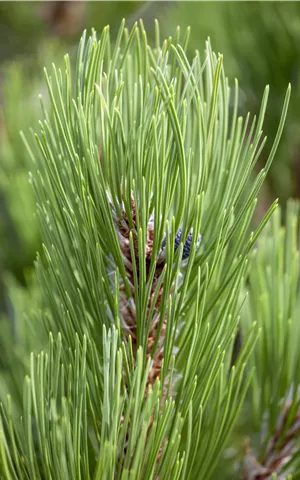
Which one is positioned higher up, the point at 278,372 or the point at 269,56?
A: the point at 269,56

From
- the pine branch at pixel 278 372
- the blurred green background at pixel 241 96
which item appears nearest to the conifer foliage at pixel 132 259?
the pine branch at pixel 278 372

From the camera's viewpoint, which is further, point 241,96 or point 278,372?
point 241,96

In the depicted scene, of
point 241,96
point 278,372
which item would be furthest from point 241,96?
point 278,372

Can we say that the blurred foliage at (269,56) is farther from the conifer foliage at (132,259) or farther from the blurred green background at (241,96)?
the conifer foliage at (132,259)

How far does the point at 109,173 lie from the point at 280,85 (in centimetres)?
36

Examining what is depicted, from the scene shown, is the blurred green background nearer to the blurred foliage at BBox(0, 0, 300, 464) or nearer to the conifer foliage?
the blurred foliage at BBox(0, 0, 300, 464)

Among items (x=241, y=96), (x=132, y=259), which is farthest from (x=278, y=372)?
(x=241, y=96)

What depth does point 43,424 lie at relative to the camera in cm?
21

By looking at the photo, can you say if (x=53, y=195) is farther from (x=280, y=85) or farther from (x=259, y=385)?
(x=280, y=85)

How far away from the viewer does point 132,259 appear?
0.69 ft

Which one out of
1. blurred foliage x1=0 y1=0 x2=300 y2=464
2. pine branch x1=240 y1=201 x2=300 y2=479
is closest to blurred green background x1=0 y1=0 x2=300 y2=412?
blurred foliage x1=0 y1=0 x2=300 y2=464

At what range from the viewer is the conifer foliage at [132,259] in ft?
0.66

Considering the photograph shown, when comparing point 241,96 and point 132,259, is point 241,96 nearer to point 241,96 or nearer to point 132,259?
point 241,96

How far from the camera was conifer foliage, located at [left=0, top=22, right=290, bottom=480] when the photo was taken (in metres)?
0.20
